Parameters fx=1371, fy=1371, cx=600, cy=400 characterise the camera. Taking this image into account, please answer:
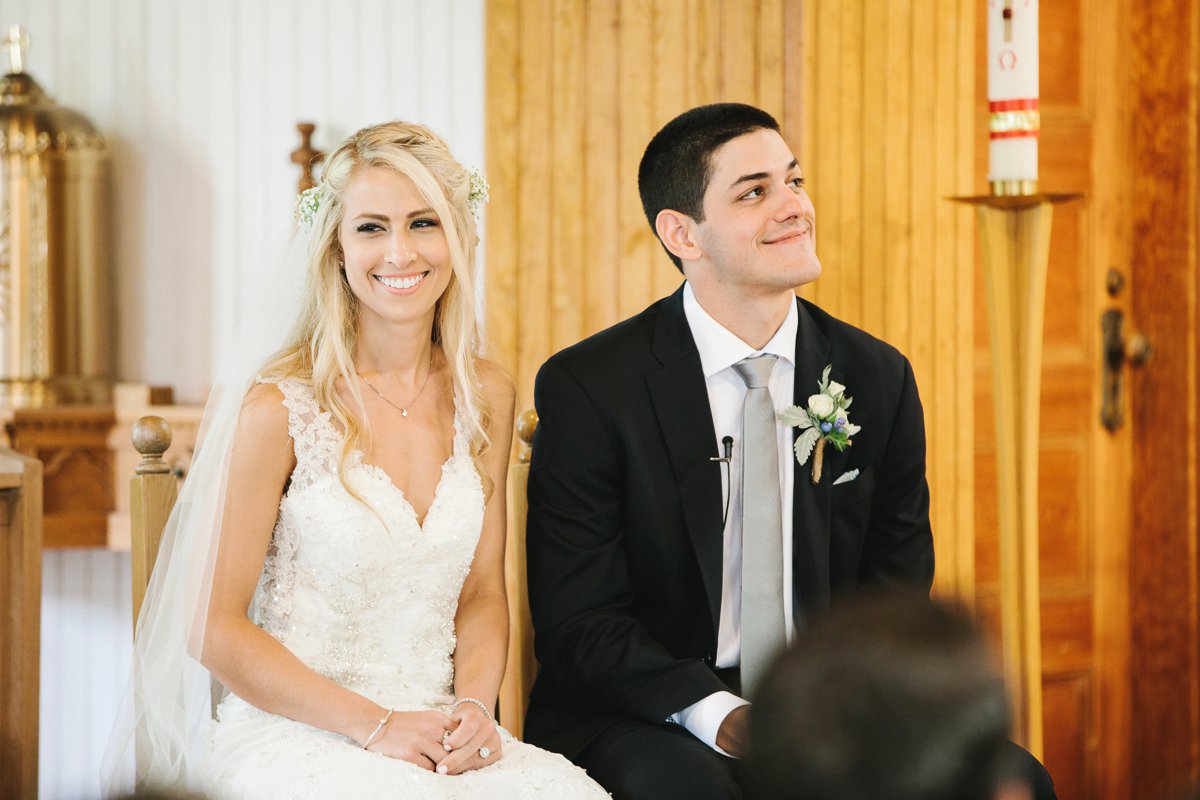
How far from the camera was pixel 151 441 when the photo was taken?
231 centimetres

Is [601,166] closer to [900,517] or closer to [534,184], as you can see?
[534,184]

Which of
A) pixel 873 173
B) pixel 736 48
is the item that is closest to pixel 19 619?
pixel 736 48

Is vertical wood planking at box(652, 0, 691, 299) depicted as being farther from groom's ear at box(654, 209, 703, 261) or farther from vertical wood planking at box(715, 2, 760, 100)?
groom's ear at box(654, 209, 703, 261)

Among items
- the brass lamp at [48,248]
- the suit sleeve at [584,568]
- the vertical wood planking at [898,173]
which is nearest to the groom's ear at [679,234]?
the suit sleeve at [584,568]

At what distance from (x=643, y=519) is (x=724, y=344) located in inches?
14.1

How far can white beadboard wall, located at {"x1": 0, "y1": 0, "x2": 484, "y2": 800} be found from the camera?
483 centimetres

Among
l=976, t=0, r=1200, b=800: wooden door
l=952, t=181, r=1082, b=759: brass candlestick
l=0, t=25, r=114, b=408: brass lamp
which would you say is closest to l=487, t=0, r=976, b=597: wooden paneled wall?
l=976, t=0, r=1200, b=800: wooden door

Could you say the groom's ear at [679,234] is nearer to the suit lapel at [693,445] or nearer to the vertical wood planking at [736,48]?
the suit lapel at [693,445]

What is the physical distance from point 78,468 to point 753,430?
2.98 m

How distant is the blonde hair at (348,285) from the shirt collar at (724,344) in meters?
0.41

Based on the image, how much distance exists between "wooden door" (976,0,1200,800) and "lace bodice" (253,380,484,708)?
6.57ft

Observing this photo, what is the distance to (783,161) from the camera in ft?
8.31

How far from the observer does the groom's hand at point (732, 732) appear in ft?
7.06

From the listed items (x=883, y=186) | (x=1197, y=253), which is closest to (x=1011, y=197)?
(x=883, y=186)
